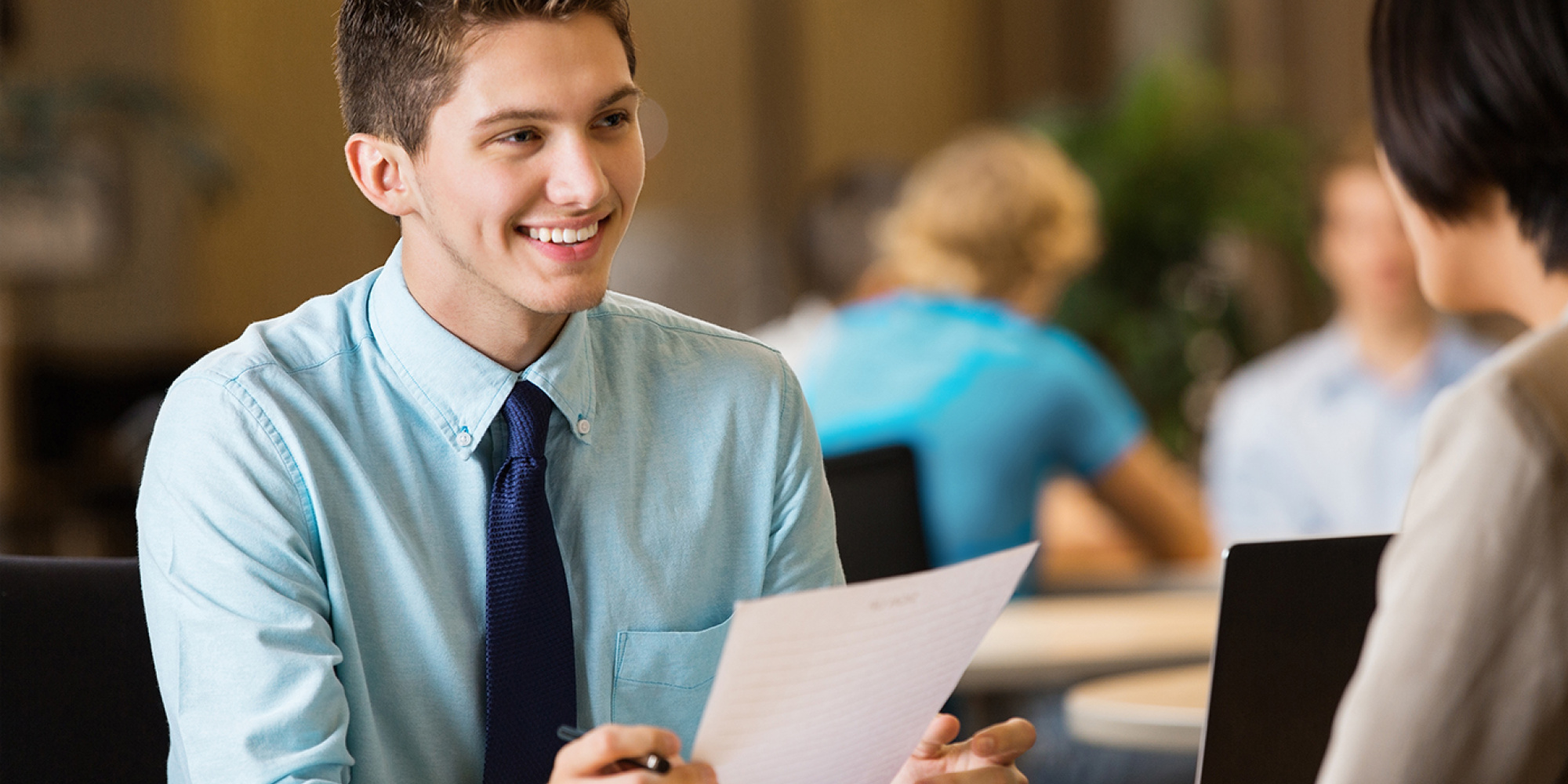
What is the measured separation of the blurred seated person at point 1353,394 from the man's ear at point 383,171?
2481 millimetres

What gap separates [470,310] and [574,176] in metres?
0.16

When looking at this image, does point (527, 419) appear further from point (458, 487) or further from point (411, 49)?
point (411, 49)

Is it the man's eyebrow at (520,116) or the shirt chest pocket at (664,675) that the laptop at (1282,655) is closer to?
the shirt chest pocket at (664,675)

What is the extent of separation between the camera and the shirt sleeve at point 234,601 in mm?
984

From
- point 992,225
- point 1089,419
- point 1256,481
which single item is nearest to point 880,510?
point 1089,419

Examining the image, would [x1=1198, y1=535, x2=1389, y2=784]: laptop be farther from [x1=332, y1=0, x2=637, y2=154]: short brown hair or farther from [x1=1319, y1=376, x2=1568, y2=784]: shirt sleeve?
[x1=332, y1=0, x2=637, y2=154]: short brown hair

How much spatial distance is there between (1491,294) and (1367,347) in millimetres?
2477

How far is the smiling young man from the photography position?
1.02 metres

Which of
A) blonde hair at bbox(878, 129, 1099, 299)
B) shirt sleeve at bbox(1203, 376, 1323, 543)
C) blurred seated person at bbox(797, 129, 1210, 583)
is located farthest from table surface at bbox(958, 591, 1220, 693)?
shirt sleeve at bbox(1203, 376, 1323, 543)

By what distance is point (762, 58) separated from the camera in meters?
7.08

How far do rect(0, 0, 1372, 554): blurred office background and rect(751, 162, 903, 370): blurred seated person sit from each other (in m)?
1.54

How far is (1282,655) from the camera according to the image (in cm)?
111

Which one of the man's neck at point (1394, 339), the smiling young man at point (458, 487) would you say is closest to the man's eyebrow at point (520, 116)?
the smiling young man at point (458, 487)

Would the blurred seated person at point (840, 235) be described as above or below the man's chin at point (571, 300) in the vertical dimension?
below
